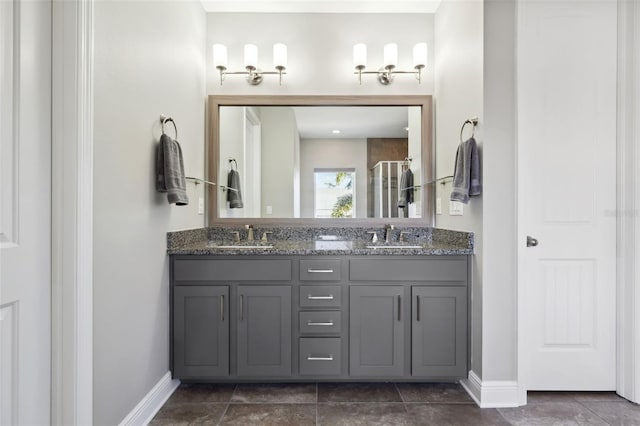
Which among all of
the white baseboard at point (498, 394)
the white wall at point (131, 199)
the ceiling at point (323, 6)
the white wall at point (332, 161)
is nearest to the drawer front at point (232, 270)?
the white wall at point (131, 199)

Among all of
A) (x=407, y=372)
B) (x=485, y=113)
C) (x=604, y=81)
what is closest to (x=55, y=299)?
(x=407, y=372)

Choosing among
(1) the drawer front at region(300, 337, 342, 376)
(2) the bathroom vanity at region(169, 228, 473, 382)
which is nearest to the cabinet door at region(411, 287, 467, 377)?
(2) the bathroom vanity at region(169, 228, 473, 382)

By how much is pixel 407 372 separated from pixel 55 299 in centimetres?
185

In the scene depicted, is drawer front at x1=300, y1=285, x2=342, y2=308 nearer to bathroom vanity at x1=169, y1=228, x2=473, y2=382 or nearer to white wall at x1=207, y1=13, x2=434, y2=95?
bathroom vanity at x1=169, y1=228, x2=473, y2=382

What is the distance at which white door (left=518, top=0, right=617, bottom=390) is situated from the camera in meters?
2.02

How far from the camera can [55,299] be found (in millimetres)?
1291

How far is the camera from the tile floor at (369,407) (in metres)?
1.81

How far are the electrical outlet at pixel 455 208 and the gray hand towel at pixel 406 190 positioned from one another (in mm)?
402

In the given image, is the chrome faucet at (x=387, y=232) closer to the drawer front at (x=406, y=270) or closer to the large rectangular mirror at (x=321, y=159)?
the large rectangular mirror at (x=321, y=159)

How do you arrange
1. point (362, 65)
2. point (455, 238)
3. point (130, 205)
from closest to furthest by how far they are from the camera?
point (130, 205) < point (455, 238) < point (362, 65)

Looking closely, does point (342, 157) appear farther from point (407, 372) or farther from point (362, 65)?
point (407, 372)

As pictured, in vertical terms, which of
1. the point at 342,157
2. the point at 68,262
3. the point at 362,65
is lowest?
the point at 68,262

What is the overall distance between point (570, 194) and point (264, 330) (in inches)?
79.2

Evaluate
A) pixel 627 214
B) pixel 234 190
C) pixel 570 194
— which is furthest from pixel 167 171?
pixel 627 214
